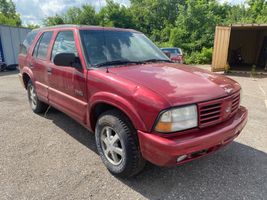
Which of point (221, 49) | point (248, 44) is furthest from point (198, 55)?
point (221, 49)

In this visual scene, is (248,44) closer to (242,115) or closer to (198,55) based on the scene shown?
(198,55)

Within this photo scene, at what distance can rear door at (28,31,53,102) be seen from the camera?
167 inches

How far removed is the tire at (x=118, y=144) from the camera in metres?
2.58

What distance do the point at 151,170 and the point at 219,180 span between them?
0.87 meters

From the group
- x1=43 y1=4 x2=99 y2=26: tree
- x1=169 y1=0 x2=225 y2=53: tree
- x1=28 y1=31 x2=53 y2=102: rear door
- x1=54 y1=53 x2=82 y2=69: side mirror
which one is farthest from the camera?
x1=43 y1=4 x2=99 y2=26: tree

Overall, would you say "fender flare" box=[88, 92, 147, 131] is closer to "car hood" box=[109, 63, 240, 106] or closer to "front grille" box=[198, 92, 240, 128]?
"car hood" box=[109, 63, 240, 106]

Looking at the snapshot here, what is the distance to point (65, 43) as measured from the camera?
12.2 ft

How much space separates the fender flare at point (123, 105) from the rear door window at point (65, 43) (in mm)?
900

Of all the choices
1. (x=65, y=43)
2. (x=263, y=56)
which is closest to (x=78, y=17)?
(x=263, y=56)

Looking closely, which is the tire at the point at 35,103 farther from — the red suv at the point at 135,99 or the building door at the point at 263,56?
the building door at the point at 263,56

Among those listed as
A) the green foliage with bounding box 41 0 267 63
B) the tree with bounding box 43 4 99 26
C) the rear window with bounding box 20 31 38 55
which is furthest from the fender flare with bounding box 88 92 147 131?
the tree with bounding box 43 4 99 26

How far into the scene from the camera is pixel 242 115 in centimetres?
301

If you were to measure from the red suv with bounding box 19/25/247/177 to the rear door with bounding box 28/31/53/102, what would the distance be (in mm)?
145

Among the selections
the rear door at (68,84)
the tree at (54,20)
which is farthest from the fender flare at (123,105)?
the tree at (54,20)
